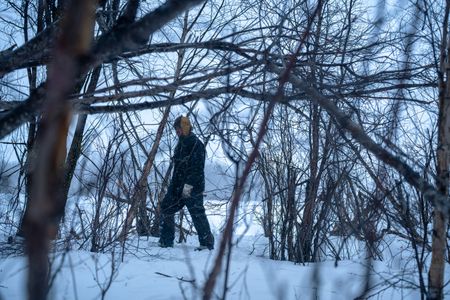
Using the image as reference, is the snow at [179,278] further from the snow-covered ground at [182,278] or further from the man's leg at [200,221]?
the man's leg at [200,221]

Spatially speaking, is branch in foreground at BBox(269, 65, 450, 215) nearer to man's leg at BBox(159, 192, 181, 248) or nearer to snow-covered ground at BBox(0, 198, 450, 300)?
snow-covered ground at BBox(0, 198, 450, 300)

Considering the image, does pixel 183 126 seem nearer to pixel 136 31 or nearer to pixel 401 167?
pixel 401 167

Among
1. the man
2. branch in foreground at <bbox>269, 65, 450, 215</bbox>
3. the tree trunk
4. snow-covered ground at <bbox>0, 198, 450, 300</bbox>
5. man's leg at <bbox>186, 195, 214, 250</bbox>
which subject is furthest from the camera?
the man

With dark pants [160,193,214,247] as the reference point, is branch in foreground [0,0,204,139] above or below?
below

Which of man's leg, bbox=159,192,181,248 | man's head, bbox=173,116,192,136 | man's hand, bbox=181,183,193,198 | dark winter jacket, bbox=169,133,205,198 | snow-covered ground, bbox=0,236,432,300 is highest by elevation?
man's head, bbox=173,116,192,136

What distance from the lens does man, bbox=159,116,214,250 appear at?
5.83 m

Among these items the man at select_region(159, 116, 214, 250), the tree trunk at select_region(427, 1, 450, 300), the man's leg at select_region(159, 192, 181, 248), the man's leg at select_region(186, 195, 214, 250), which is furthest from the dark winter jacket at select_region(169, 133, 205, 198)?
the tree trunk at select_region(427, 1, 450, 300)

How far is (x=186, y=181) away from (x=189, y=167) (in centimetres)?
16

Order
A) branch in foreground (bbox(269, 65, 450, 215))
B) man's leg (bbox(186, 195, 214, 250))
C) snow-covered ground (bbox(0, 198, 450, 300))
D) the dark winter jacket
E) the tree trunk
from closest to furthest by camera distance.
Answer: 1. branch in foreground (bbox(269, 65, 450, 215))
2. the tree trunk
3. snow-covered ground (bbox(0, 198, 450, 300))
4. man's leg (bbox(186, 195, 214, 250))
5. the dark winter jacket

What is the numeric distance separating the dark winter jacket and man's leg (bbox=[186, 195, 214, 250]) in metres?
0.10

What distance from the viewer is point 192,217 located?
19.4ft

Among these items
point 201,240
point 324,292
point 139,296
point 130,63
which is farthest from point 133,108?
point 201,240

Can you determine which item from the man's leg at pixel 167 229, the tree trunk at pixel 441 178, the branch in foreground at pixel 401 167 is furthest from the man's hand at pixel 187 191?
the branch in foreground at pixel 401 167

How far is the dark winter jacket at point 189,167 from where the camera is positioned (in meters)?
5.99
